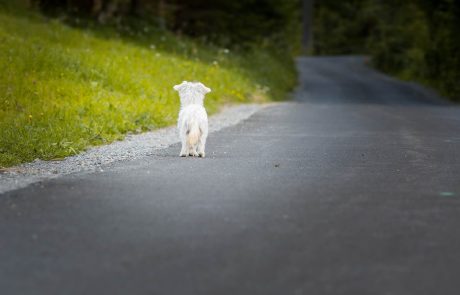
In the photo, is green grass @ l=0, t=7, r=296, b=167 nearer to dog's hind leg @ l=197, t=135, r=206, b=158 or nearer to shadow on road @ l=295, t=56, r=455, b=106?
dog's hind leg @ l=197, t=135, r=206, b=158

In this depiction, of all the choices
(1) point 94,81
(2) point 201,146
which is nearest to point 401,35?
(1) point 94,81

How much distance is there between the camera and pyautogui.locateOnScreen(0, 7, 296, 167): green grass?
15.9 meters

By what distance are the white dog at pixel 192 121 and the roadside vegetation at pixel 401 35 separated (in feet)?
91.1

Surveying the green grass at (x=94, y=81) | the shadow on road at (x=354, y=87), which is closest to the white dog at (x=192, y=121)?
the green grass at (x=94, y=81)

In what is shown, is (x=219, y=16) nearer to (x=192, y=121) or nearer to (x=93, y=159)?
(x=93, y=159)

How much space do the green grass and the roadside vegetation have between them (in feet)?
28.6

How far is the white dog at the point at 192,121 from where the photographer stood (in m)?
12.8

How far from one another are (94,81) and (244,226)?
1557 cm

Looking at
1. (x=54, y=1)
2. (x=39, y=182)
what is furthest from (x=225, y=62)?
(x=39, y=182)

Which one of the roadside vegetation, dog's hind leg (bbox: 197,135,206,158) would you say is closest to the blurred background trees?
the roadside vegetation

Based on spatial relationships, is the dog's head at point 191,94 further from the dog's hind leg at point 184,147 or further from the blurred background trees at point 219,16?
the blurred background trees at point 219,16

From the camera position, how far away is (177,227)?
7.85 m

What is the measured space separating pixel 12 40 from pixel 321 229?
19.2m

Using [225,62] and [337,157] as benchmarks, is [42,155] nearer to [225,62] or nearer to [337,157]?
[337,157]
